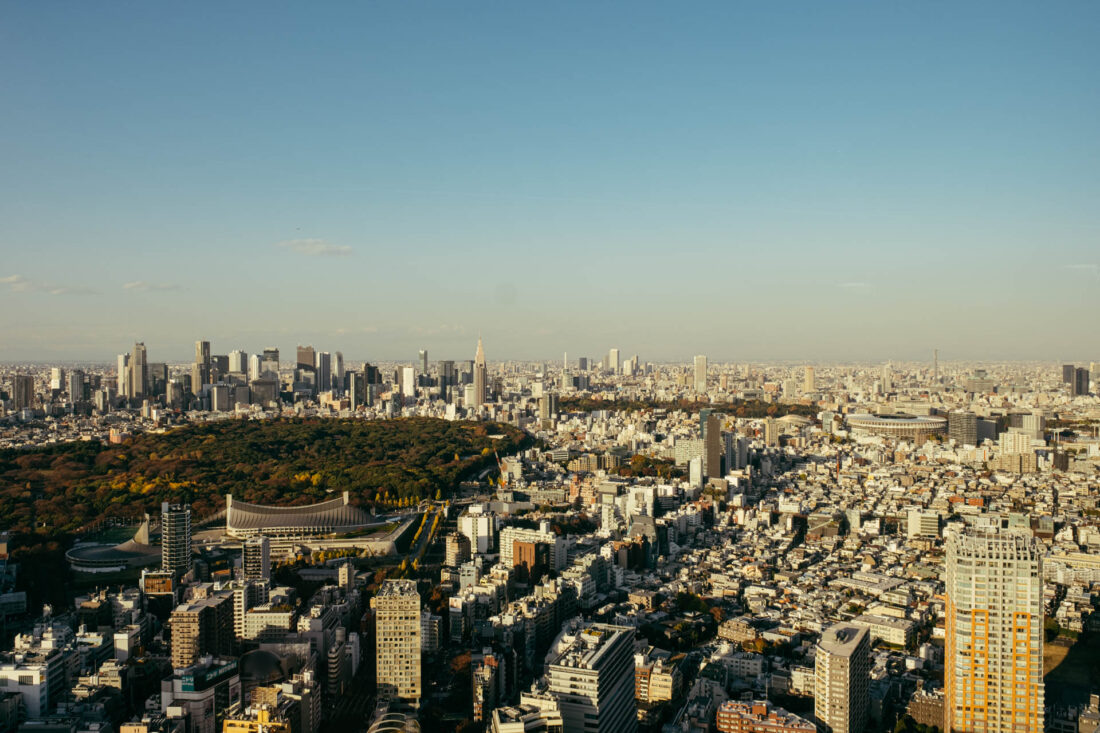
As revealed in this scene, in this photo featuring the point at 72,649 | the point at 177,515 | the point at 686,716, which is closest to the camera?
the point at 686,716

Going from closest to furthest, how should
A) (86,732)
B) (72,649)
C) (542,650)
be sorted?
1. (86,732)
2. (72,649)
3. (542,650)

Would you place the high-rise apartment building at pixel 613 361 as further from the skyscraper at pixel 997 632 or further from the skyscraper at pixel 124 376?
the skyscraper at pixel 997 632

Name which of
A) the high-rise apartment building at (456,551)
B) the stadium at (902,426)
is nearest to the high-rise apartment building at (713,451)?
the high-rise apartment building at (456,551)

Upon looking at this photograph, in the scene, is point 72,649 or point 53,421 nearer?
point 72,649

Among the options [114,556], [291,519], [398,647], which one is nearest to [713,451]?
[291,519]

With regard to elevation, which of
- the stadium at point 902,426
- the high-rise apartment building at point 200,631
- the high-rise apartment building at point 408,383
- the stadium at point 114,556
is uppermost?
the high-rise apartment building at point 408,383

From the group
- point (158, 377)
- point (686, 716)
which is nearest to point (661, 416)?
point (158, 377)

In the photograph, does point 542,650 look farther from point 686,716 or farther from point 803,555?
point 803,555
